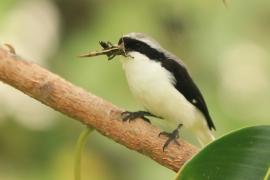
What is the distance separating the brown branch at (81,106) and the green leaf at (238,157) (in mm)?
236

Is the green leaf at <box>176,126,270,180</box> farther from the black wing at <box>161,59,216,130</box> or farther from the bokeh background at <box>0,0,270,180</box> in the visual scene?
the bokeh background at <box>0,0,270,180</box>

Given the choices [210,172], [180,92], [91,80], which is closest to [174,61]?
[180,92]

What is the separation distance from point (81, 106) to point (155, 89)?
623 mm

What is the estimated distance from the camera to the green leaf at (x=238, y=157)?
4.00ft

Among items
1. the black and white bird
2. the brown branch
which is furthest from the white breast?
the brown branch

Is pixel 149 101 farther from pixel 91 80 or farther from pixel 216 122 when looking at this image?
pixel 91 80

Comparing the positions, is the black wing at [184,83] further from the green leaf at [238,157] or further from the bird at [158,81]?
the green leaf at [238,157]

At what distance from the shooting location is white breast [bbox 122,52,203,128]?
202 centimetres

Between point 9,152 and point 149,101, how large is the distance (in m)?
1.78

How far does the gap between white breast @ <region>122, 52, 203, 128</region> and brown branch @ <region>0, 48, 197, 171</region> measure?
20.7 inches

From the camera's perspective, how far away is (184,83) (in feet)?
7.05

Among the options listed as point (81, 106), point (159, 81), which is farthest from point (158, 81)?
point (81, 106)

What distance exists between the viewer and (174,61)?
83.2 inches

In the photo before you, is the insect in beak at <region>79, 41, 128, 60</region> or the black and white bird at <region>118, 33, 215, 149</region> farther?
the black and white bird at <region>118, 33, 215, 149</region>
